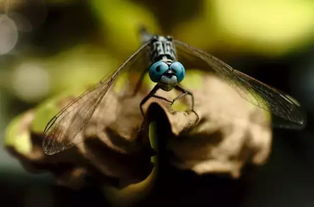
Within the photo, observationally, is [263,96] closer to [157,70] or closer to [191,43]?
[157,70]

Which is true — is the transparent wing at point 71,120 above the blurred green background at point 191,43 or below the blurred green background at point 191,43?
below

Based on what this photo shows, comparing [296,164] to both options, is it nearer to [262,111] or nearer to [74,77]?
[262,111]

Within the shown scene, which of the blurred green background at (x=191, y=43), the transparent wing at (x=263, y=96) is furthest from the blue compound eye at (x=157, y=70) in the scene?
the blurred green background at (x=191, y=43)

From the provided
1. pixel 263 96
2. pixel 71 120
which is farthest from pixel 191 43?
pixel 71 120

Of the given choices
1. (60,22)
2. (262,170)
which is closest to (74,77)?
(60,22)

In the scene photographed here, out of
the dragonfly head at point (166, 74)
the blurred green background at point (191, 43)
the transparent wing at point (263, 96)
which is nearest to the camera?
the dragonfly head at point (166, 74)

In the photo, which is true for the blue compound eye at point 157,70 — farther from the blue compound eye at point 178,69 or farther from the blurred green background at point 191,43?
the blurred green background at point 191,43
